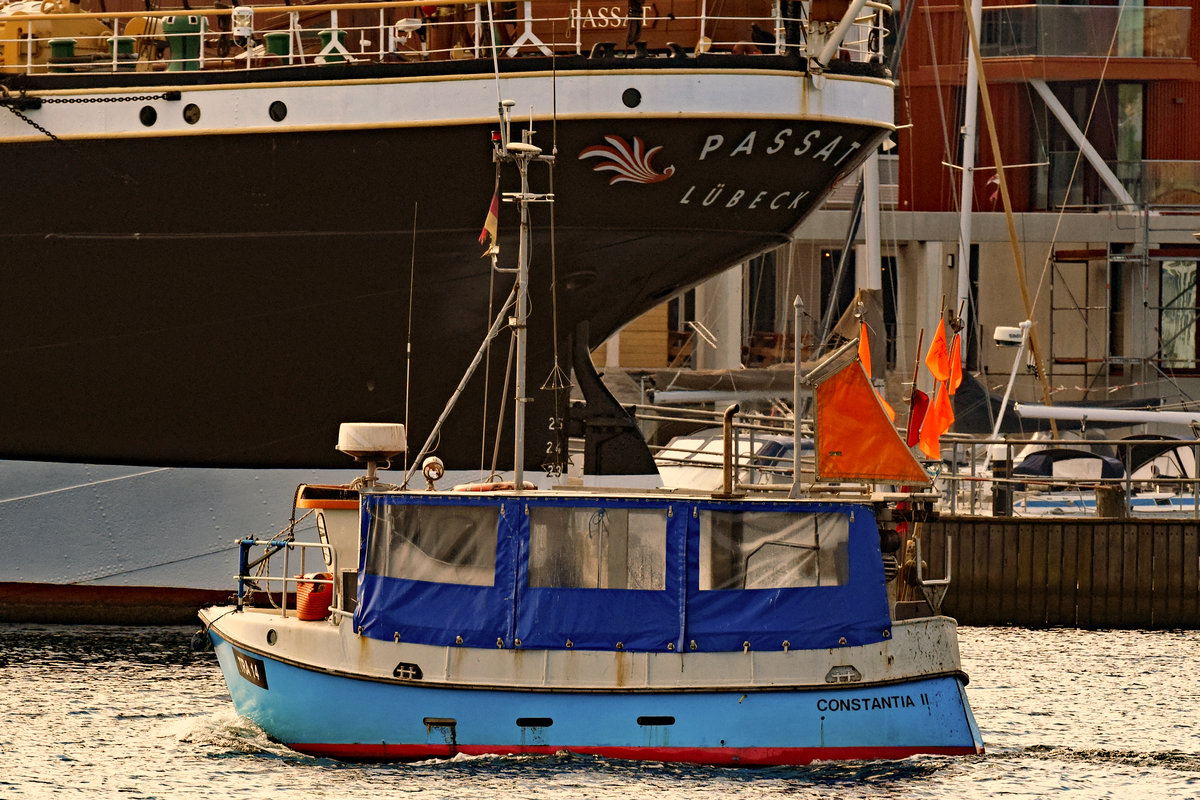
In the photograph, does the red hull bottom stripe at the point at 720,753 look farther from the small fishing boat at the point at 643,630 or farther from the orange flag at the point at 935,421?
the orange flag at the point at 935,421

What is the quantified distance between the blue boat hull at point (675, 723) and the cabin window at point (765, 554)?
940 millimetres

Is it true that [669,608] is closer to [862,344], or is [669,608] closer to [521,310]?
[521,310]

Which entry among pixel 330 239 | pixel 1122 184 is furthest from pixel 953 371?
pixel 1122 184

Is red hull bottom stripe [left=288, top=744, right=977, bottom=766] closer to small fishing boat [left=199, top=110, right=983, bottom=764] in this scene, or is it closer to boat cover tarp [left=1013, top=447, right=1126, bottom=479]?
small fishing boat [left=199, top=110, right=983, bottom=764]

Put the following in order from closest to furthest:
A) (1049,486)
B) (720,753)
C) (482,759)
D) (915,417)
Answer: (720,753) → (482,759) → (915,417) → (1049,486)

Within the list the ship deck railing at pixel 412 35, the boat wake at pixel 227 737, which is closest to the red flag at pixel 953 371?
the ship deck railing at pixel 412 35

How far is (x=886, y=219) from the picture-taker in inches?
1588

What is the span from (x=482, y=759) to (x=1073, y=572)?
473 inches

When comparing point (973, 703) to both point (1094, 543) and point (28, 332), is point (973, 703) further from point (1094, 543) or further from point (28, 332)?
point (28, 332)

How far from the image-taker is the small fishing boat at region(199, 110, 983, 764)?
1576 centimetres

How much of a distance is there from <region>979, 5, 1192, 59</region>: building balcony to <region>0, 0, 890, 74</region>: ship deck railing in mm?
19421

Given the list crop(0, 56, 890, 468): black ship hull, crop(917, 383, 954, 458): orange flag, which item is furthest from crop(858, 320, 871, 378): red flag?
crop(0, 56, 890, 468): black ship hull

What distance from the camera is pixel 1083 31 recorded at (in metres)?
42.7

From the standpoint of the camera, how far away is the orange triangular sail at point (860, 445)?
53.9 ft
